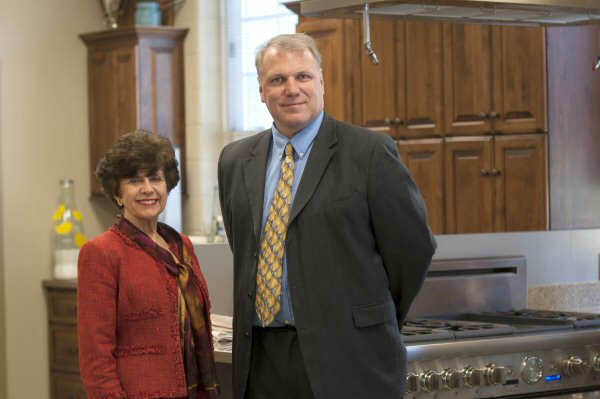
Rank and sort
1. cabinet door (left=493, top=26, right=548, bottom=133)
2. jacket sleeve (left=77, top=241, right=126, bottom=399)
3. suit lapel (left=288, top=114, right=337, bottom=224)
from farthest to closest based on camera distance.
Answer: cabinet door (left=493, top=26, right=548, bottom=133) < suit lapel (left=288, top=114, right=337, bottom=224) < jacket sleeve (left=77, top=241, right=126, bottom=399)

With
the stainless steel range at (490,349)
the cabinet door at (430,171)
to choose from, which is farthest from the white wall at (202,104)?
the stainless steel range at (490,349)

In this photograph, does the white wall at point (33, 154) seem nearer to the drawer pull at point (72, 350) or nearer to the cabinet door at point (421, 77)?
the drawer pull at point (72, 350)

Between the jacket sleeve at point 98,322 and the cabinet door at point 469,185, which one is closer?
the jacket sleeve at point 98,322

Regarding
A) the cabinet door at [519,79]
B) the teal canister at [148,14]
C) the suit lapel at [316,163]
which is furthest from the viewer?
the teal canister at [148,14]

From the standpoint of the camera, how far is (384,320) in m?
2.34

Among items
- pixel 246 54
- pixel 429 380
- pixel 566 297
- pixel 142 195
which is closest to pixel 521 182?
pixel 566 297

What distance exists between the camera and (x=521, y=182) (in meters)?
4.35

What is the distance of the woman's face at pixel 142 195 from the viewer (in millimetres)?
2383

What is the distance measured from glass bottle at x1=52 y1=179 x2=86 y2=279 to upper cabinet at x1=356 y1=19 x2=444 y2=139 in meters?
2.47

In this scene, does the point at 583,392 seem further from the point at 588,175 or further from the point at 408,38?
the point at 408,38

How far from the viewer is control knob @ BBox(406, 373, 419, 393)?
9.69 feet

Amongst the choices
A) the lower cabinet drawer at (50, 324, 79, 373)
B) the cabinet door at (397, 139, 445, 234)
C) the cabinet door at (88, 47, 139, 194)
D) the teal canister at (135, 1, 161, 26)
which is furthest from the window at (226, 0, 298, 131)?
the cabinet door at (397, 139, 445, 234)

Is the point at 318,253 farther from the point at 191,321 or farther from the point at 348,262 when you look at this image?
the point at 191,321

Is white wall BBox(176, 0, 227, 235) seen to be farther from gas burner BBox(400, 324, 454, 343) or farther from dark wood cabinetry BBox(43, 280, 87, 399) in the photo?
gas burner BBox(400, 324, 454, 343)
